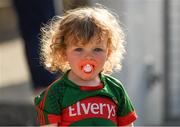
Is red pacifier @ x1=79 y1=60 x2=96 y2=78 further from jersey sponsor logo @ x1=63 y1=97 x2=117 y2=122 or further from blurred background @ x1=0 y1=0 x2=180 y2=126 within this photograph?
blurred background @ x1=0 y1=0 x2=180 y2=126

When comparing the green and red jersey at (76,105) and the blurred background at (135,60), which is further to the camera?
the blurred background at (135,60)

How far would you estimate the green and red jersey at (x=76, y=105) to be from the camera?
323 cm

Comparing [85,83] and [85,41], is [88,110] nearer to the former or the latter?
[85,83]

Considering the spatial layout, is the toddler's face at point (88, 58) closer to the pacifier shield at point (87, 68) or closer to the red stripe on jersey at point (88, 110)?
the pacifier shield at point (87, 68)

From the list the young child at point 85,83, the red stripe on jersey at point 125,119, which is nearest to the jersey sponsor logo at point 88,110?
the young child at point 85,83

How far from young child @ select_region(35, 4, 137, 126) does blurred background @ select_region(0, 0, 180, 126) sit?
4.41 feet

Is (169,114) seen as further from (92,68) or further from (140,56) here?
(92,68)

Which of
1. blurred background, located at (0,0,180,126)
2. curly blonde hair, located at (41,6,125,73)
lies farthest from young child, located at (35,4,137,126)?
blurred background, located at (0,0,180,126)

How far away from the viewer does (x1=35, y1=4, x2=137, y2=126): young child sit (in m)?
3.24

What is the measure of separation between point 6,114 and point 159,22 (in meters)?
1.77

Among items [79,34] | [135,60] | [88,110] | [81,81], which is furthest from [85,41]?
[135,60]

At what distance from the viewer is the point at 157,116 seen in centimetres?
704

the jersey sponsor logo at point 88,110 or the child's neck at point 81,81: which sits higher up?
the child's neck at point 81,81

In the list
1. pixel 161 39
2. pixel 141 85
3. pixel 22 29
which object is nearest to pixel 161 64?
pixel 161 39
